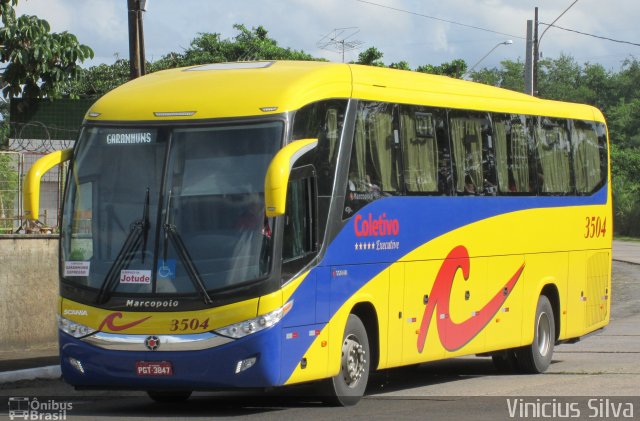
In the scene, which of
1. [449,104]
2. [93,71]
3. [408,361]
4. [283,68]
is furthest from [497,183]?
[93,71]

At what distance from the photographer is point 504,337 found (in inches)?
647

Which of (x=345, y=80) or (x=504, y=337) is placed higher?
(x=345, y=80)

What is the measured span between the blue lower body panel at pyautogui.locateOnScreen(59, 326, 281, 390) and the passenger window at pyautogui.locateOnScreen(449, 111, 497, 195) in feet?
15.3

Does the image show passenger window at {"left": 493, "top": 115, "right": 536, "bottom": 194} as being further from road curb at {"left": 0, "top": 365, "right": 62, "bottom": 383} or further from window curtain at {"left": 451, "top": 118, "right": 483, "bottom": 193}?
road curb at {"left": 0, "top": 365, "right": 62, "bottom": 383}

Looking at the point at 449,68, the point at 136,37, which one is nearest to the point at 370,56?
the point at 449,68

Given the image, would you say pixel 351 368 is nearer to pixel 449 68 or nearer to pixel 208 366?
pixel 208 366

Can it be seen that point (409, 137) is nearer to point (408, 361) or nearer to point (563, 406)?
point (408, 361)

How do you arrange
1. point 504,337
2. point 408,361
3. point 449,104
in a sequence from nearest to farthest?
point 408,361, point 449,104, point 504,337

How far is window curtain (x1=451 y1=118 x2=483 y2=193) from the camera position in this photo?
605 inches

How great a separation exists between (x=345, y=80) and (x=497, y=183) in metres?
3.81

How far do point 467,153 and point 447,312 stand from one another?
208 cm

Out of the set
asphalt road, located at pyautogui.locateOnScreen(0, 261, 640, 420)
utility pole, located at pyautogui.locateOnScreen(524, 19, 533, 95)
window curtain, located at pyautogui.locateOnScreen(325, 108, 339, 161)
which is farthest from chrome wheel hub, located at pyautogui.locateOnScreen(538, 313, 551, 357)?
utility pole, located at pyautogui.locateOnScreen(524, 19, 533, 95)

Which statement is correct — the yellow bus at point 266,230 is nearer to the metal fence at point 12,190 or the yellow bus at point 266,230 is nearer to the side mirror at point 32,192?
the side mirror at point 32,192

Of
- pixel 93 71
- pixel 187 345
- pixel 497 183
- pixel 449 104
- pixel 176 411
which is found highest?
pixel 93 71
